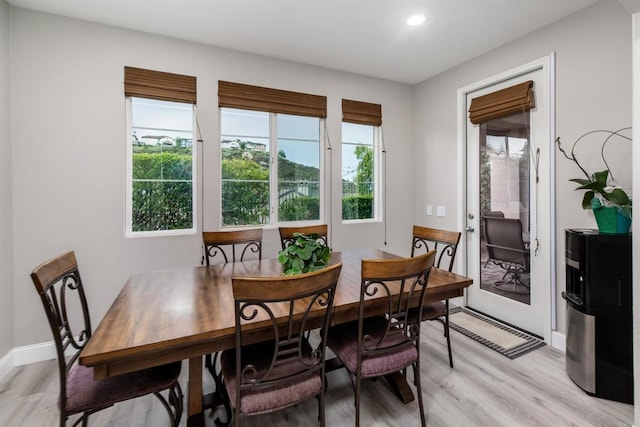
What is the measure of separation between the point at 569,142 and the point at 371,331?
227cm

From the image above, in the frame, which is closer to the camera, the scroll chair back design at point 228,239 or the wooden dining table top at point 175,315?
the wooden dining table top at point 175,315

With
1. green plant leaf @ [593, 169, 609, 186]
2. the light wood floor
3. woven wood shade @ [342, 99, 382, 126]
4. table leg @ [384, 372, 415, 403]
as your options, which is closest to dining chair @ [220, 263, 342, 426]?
the light wood floor

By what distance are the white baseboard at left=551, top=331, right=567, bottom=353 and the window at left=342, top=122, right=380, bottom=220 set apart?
210 centimetres

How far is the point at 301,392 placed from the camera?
4.52 ft

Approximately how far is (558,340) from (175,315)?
9.80 feet

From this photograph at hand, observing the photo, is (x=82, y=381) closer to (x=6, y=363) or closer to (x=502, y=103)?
(x=6, y=363)

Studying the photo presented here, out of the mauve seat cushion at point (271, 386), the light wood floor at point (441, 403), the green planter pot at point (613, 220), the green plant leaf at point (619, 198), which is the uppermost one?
the green plant leaf at point (619, 198)

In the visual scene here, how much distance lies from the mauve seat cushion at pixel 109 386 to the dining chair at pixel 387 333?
869mm

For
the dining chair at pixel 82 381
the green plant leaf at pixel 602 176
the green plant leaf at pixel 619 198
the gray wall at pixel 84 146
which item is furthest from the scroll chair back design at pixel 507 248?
the dining chair at pixel 82 381

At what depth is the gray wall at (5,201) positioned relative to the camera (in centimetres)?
222

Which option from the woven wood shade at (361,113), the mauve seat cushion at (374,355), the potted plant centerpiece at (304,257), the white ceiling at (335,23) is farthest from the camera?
the woven wood shade at (361,113)

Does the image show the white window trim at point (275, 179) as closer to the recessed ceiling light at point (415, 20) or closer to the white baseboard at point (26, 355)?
the recessed ceiling light at point (415, 20)

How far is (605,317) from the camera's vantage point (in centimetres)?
197

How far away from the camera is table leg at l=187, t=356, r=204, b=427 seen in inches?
60.7
